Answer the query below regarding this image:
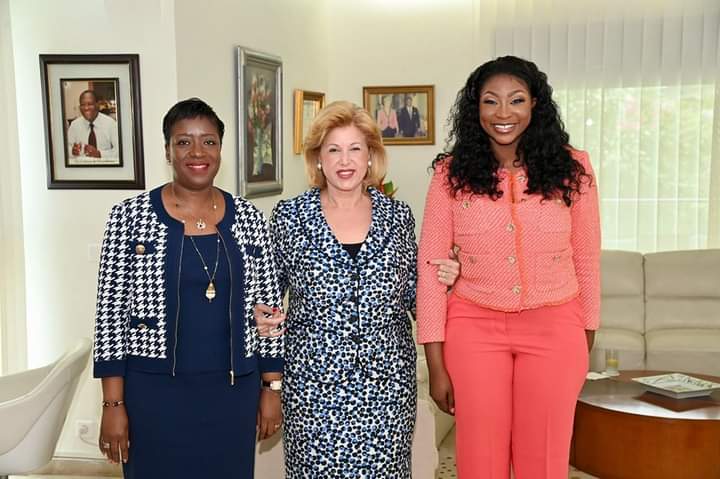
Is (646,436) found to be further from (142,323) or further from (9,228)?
(9,228)

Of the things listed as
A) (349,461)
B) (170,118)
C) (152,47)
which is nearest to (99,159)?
(152,47)

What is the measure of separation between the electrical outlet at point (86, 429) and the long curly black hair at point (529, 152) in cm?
261

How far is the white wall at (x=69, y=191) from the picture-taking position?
3824mm

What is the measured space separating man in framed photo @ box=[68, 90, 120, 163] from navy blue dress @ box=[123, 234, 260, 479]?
192cm

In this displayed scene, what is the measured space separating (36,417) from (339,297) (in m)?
1.09

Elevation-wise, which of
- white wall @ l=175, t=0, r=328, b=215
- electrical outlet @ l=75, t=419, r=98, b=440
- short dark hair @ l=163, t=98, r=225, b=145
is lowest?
electrical outlet @ l=75, t=419, r=98, b=440

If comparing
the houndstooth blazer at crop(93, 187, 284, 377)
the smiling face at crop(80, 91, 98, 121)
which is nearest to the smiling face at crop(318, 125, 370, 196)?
the houndstooth blazer at crop(93, 187, 284, 377)

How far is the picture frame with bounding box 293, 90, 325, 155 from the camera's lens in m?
5.46

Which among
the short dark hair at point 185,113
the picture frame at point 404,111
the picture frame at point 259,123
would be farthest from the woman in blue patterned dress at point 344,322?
the picture frame at point 404,111

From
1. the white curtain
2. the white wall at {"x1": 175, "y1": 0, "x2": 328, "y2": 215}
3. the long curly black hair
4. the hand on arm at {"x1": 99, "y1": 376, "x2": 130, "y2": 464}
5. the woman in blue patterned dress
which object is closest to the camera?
the hand on arm at {"x1": 99, "y1": 376, "x2": 130, "y2": 464}

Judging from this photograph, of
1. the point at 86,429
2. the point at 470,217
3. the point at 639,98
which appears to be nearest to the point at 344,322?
the point at 470,217

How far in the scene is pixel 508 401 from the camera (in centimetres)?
224

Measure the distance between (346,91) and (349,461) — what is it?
4.25 m

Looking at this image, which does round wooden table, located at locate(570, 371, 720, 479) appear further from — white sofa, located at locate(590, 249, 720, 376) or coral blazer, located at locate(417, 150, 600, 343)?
coral blazer, located at locate(417, 150, 600, 343)
